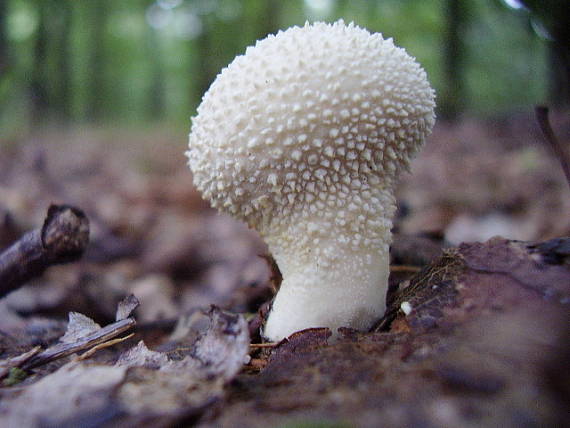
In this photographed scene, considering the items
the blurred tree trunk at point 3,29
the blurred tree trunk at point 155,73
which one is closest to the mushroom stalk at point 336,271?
the blurred tree trunk at point 3,29

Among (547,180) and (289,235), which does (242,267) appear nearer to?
(289,235)

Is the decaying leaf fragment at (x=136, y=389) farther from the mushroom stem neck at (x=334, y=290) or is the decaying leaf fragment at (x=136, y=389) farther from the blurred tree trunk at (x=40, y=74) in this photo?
the blurred tree trunk at (x=40, y=74)

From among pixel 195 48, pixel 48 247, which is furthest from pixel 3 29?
pixel 195 48

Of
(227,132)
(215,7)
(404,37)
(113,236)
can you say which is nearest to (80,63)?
(215,7)

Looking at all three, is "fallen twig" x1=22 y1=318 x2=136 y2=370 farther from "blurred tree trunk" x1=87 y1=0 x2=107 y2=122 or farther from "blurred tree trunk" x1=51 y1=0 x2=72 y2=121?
"blurred tree trunk" x1=87 y1=0 x2=107 y2=122

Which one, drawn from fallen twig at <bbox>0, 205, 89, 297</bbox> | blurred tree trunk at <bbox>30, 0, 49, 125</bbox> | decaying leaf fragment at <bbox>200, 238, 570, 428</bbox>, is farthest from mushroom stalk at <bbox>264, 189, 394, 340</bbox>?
blurred tree trunk at <bbox>30, 0, 49, 125</bbox>
